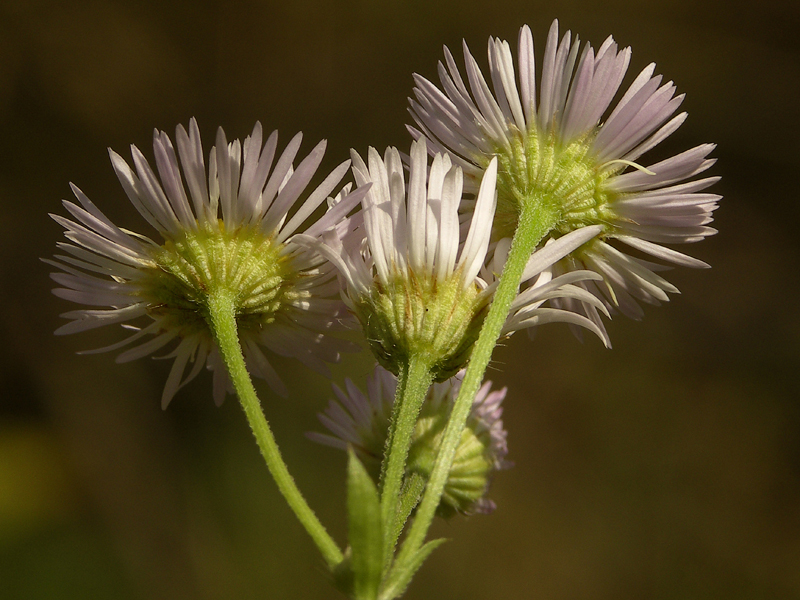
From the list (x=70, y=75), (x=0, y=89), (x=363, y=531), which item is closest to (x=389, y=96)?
(x=70, y=75)

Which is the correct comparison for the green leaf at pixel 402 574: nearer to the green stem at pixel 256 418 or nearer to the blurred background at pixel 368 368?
the green stem at pixel 256 418

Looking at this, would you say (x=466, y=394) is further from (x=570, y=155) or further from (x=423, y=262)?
(x=570, y=155)

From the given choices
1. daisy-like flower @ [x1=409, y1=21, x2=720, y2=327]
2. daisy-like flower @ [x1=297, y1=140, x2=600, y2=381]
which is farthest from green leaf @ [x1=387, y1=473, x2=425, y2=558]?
daisy-like flower @ [x1=409, y1=21, x2=720, y2=327]

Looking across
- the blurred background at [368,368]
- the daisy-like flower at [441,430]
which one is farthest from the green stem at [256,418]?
the blurred background at [368,368]

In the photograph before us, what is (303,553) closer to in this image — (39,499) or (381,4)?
(39,499)

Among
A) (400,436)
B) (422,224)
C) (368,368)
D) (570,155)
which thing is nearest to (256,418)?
(400,436)

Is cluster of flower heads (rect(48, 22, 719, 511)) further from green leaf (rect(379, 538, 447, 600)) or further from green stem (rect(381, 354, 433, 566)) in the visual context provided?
green leaf (rect(379, 538, 447, 600))
